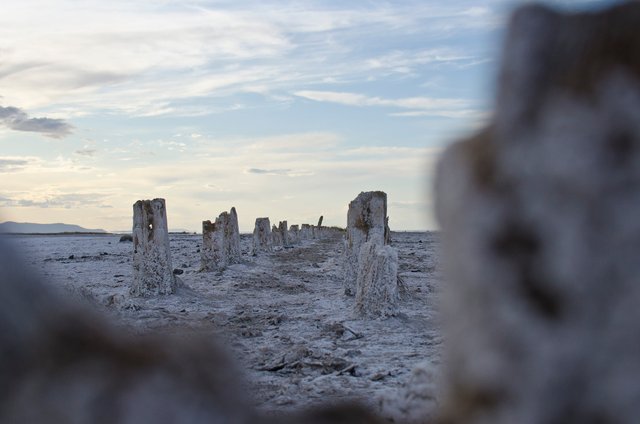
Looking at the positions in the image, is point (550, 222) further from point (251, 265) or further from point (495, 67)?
point (251, 265)

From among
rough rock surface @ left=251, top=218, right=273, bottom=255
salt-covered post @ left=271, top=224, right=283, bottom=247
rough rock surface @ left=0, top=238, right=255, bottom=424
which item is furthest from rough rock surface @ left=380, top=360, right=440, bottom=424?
salt-covered post @ left=271, top=224, right=283, bottom=247

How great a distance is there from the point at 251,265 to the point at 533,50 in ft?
66.2

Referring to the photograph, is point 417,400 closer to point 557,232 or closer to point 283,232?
point 557,232

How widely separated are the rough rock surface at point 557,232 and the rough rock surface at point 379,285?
28.0 ft

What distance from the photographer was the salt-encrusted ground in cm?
553

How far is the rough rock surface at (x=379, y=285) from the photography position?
9875 mm

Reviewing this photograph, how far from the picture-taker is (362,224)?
1290 centimetres

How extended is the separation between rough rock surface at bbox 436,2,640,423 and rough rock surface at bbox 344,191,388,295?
36.6 feet

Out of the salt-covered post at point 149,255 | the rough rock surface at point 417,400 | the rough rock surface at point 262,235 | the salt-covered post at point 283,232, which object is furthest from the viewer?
the salt-covered post at point 283,232

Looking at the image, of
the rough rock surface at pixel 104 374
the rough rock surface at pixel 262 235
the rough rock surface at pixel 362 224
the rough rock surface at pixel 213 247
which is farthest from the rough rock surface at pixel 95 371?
the rough rock surface at pixel 262 235

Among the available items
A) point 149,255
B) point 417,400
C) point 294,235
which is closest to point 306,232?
point 294,235

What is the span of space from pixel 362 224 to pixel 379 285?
3.08 metres

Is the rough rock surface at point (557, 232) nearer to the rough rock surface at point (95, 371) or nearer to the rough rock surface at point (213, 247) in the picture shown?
the rough rock surface at point (95, 371)

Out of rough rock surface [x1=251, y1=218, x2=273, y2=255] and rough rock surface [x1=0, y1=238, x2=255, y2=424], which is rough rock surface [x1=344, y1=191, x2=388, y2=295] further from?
rough rock surface [x1=251, y1=218, x2=273, y2=255]
